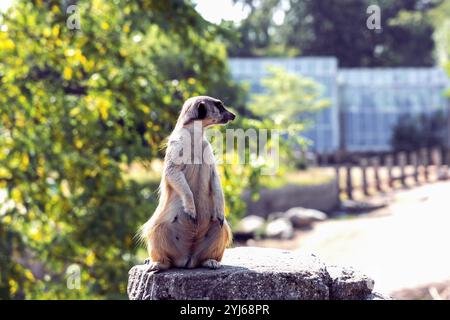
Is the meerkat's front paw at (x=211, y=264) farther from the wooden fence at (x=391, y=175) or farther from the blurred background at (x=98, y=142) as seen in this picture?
the wooden fence at (x=391, y=175)

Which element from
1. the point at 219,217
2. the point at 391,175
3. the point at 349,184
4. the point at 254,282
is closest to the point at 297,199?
the point at 349,184

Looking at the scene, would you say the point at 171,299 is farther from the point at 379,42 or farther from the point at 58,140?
the point at 379,42

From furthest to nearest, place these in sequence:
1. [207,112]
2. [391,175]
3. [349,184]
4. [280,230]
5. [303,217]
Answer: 1. [391,175]
2. [349,184]
3. [303,217]
4. [280,230]
5. [207,112]

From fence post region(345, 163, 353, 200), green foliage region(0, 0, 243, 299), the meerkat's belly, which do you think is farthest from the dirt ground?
green foliage region(0, 0, 243, 299)

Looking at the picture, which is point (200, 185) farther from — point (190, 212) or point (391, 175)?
point (391, 175)

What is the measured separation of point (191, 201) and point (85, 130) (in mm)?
5785

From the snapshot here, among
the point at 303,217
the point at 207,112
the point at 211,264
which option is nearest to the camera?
the point at 207,112

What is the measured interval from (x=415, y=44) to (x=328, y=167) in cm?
1994

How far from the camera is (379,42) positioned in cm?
5178

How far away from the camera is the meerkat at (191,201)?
18.3ft

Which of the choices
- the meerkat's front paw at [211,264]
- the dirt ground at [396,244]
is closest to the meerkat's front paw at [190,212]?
the meerkat's front paw at [211,264]

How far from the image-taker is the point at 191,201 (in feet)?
18.3

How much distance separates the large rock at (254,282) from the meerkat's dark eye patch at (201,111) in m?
1.22

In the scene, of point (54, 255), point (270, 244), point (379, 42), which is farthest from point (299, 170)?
point (379, 42)
